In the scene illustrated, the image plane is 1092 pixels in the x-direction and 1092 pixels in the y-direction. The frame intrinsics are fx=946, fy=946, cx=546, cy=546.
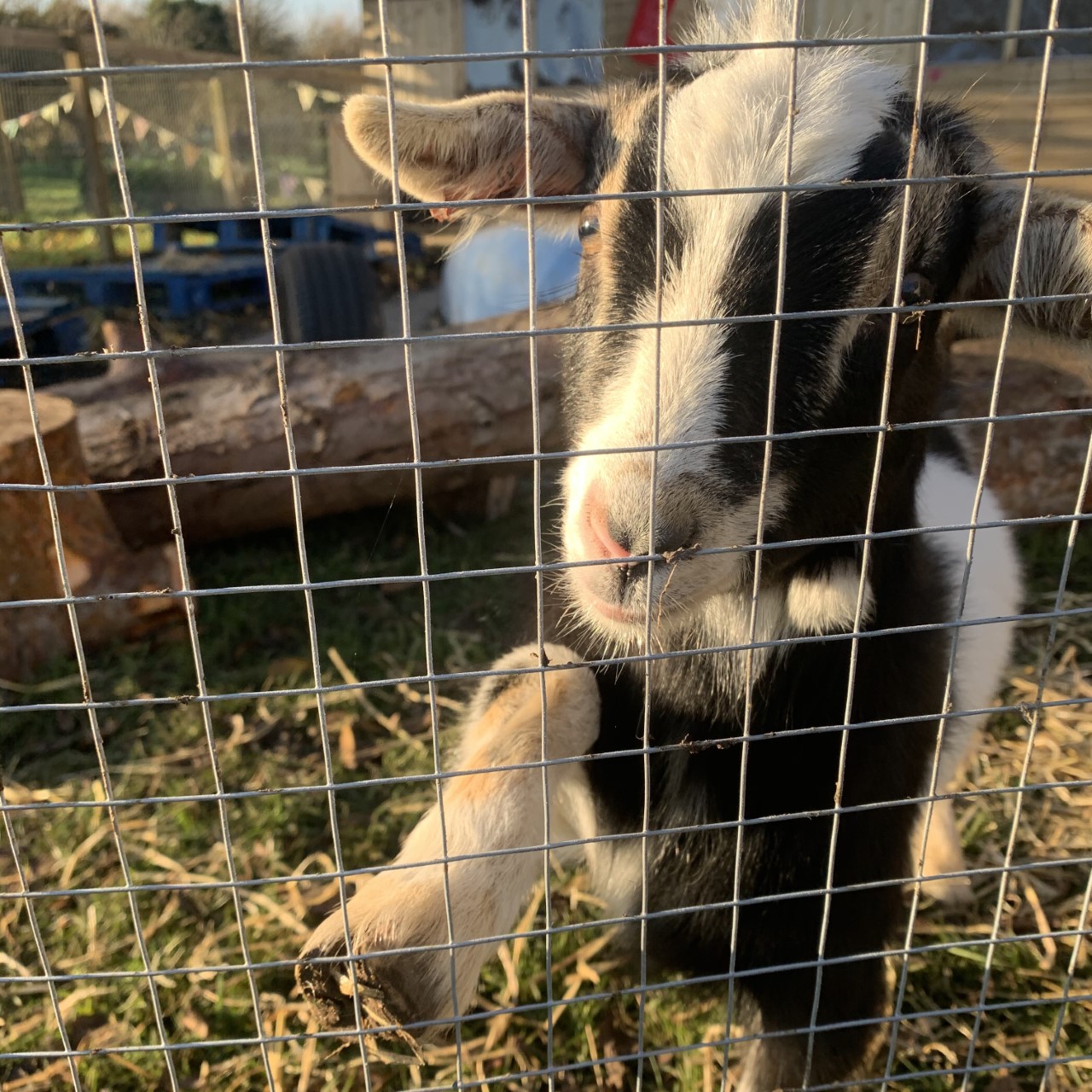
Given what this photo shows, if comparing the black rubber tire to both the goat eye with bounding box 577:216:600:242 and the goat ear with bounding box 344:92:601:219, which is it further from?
the goat eye with bounding box 577:216:600:242

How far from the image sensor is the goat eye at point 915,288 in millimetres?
1616

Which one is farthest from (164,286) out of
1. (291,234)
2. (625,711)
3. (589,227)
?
(625,711)

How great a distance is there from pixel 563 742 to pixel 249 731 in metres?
1.65

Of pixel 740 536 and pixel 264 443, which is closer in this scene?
pixel 740 536

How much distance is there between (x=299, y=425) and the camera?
13.3 feet

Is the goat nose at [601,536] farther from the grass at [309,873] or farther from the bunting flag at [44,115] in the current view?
the bunting flag at [44,115]

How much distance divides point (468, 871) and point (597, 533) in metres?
0.68

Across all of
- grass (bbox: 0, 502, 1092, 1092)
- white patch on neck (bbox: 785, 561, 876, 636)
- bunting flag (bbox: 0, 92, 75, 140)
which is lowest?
grass (bbox: 0, 502, 1092, 1092)

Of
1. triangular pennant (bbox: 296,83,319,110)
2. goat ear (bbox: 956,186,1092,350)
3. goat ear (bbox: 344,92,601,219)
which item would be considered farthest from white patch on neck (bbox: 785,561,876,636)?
triangular pennant (bbox: 296,83,319,110)

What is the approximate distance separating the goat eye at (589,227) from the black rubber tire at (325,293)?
3876mm

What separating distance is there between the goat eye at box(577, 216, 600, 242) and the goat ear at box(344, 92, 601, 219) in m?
0.15

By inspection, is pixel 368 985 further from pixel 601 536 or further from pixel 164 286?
pixel 164 286

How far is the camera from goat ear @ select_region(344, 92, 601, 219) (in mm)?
1636

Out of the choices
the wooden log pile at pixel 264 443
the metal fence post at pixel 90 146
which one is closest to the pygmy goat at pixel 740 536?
the wooden log pile at pixel 264 443
